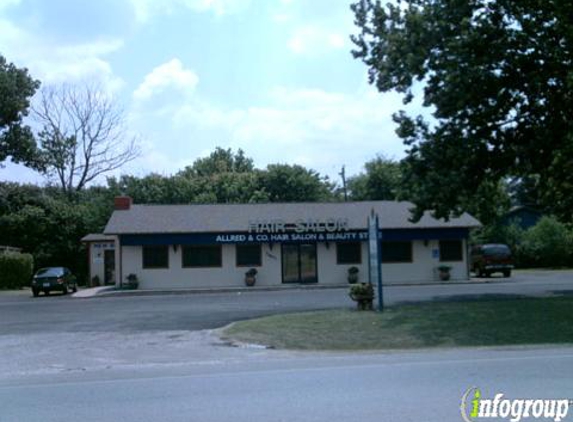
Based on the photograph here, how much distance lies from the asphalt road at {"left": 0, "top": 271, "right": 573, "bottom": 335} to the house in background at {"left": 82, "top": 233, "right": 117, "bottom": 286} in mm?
9313

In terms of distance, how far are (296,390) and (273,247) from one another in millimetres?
28812

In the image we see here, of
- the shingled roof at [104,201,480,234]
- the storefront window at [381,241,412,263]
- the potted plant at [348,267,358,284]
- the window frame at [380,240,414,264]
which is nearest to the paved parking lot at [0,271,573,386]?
the shingled roof at [104,201,480,234]

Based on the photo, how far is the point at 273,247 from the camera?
38.3m

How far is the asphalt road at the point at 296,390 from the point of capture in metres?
8.17

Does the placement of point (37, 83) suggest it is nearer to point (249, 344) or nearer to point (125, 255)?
point (125, 255)

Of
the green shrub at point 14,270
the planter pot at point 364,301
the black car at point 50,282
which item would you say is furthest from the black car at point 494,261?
the green shrub at point 14,270

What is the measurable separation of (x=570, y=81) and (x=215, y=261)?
23250 mm

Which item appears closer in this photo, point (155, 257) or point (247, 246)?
point (155, 257)

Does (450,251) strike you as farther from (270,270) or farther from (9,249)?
(9,249)

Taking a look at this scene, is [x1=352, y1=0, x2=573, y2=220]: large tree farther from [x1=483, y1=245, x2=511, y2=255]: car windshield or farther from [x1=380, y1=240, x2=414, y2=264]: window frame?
[x1=483, y1=245, x2=511, y2=255]: car windshield

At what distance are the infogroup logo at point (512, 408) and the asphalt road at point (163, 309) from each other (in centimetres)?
1193

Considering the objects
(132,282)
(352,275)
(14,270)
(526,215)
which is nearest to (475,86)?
(352,275)

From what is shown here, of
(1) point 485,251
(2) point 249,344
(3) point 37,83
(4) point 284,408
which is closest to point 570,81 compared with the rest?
(2) point 249,344

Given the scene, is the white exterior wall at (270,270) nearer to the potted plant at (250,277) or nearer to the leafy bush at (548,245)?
the potted plant at (250,277)
